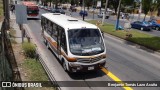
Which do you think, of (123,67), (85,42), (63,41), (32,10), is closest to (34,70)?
(63,41)

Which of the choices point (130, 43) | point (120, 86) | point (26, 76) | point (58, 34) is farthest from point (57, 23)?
point (130, 43)

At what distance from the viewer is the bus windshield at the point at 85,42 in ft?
39.6

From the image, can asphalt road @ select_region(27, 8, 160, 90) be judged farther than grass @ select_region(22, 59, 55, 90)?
Yes

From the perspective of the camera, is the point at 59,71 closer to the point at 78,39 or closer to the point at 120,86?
the point at 78,39

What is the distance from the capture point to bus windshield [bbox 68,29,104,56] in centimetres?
1207

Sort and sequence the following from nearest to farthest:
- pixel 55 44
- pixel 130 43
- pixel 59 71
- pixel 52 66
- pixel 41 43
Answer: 1. pixel 59 71
2. pixel 52 66
3. pixel 55 44
4. pixel 41 43
5. pixel 130 43

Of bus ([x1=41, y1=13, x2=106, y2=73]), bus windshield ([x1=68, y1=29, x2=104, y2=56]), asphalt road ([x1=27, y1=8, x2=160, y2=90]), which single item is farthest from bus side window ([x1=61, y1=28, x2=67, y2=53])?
asphalt road ([x1=27, y1=8, x2=160, y2=90])

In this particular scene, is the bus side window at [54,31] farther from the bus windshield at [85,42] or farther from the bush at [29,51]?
the bus windshield at [85,42]

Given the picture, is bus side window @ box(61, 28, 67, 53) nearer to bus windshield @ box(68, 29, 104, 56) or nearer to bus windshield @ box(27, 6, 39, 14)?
bus windshield @ box(68, 29, 104, 56)

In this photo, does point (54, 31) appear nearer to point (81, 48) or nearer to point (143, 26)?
point (81, 48)

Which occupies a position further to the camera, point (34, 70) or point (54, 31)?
point (54, 31)

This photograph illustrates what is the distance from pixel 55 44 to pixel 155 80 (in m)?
6.61

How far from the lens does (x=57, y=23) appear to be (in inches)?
589

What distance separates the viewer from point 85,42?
12430mm
